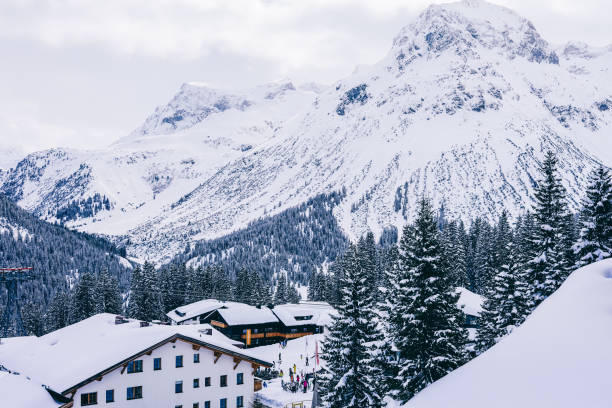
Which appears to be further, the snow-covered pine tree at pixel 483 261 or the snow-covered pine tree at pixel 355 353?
the snow-covered pine tree at pixel 483 261

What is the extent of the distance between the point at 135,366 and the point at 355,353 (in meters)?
18.4

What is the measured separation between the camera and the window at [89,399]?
102 feet

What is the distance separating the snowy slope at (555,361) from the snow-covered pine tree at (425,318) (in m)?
11.1

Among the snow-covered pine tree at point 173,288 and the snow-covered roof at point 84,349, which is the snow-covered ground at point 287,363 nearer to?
the snow-covered roof at point 84,349

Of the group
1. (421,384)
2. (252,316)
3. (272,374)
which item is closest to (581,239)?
(421,384)

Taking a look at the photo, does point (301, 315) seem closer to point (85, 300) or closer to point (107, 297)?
point (107, 297)

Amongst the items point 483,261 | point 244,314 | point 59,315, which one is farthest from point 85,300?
point 483,261

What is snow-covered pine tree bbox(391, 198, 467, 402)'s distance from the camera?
2462cm

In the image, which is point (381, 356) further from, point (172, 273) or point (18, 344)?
point (172, 273)

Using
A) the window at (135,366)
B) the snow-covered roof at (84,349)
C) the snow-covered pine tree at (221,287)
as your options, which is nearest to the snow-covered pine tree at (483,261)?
the snow-covered pine tree at (221,287)

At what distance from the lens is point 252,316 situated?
249ft

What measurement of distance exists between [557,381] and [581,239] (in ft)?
72.4

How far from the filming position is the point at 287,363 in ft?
201

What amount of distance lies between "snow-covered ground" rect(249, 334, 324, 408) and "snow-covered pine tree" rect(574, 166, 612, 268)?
68.3ft
